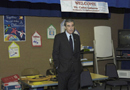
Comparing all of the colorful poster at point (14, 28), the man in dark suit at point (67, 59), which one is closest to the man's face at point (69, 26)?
the man in dark suit at point (67, 59)

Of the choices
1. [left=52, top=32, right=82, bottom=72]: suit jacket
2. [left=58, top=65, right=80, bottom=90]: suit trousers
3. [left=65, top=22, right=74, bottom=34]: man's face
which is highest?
[left=65, top=22, right=74, bottom=34]: man's face

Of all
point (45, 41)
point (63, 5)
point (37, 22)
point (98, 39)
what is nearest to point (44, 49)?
point (45, 41)

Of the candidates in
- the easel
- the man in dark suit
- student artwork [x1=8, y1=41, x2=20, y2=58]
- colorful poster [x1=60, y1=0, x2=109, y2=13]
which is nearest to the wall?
student artwork [x1=8, y1=41, x2=20, y2=58]

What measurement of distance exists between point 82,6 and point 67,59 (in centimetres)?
107

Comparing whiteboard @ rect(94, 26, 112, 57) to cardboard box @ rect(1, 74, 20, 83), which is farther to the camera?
whiteboard @ rect(94, 26, 112, 57)

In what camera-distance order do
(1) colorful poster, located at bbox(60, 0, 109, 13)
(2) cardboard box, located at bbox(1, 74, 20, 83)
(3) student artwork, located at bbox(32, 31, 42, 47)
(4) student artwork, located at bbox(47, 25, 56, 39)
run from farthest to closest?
(4) student artwork, located at bbox(47, 25, 56, 39)
(3) student artwork, located at bbox(32, 31, 42, 47)
(2) cardboard box, located at bbox(1, 74, 20, 83)
(1) colorful poster, located at bbox(60, 0, 109, 13)

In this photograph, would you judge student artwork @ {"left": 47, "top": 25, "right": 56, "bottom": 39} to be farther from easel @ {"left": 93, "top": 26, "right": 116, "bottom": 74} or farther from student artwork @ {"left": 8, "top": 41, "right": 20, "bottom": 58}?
easel @ {"left": 93, "top": 26, "right": 116, "bottom": 74}

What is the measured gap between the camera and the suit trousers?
3.33 meters

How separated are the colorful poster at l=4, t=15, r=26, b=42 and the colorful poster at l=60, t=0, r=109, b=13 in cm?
202

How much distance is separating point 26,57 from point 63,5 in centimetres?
229

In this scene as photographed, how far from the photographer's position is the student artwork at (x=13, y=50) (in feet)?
16.9

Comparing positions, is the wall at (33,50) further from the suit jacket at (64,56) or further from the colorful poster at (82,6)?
the suit jacket at (64,56)

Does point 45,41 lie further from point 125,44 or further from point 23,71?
point 125,44

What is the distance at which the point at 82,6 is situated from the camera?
378cm
